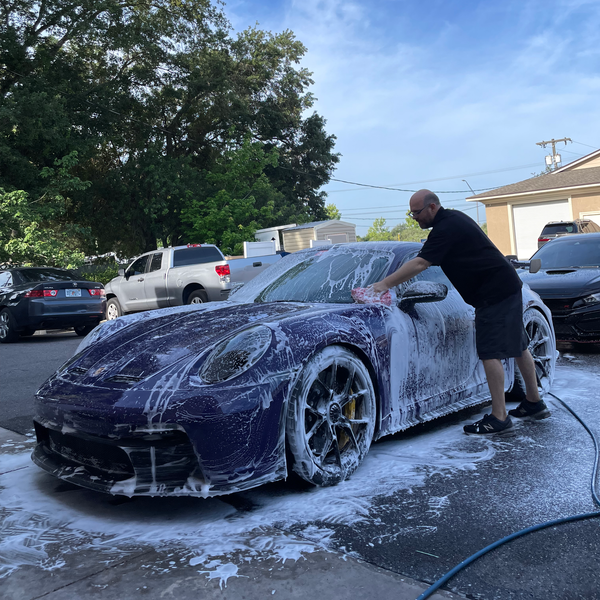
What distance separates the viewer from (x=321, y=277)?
442 centimetres

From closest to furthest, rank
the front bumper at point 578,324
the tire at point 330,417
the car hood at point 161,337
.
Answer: the tire at point 330,417, the car hood at point 161,337, the front bumper at point 578,324

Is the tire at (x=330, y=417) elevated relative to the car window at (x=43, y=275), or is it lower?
lower

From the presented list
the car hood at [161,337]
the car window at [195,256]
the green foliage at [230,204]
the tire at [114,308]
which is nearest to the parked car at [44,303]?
the car window at [195,256]

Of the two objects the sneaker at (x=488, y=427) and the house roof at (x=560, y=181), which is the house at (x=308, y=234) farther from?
the sneaker at (x=488, y=427)

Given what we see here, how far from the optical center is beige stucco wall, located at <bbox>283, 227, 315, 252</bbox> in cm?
3362

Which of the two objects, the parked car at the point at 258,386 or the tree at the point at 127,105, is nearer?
the parked car at the point at 258,386

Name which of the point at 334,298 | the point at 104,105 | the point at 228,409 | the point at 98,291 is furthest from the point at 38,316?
the point at 104,105

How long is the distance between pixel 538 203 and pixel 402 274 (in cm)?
2880

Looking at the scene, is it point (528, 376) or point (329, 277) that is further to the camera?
point (528, 376)

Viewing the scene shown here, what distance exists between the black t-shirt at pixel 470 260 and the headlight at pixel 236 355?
136cm

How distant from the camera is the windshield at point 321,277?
4.21 m

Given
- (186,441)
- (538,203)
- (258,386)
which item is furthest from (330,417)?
(538,203)

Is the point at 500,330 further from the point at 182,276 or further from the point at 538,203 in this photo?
the point at 538,203

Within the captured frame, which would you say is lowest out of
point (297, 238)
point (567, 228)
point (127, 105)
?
point (567, 228)
